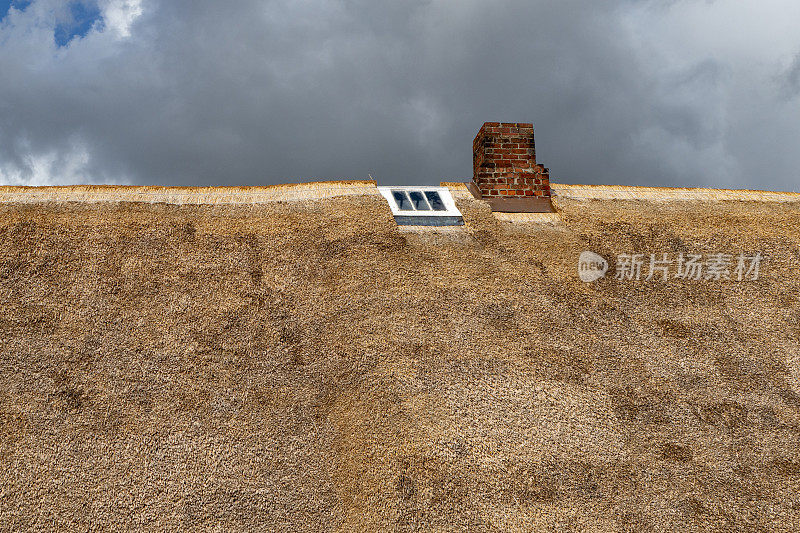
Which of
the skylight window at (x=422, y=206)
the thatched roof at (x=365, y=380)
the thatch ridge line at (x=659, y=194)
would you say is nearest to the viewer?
the thatched roof at (x=365, y=380)

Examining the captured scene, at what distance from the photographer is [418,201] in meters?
6.28

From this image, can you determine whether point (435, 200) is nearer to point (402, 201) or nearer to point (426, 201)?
point (426, 201)

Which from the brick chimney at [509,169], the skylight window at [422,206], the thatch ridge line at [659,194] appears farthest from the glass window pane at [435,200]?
the thatch ridge line at [659,194]

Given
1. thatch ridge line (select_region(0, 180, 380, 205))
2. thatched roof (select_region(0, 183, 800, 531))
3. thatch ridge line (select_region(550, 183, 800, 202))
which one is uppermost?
thatch ridge line (select_region(550, 183, 800, 202))

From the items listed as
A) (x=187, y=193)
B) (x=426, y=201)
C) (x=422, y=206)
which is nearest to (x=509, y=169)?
(x=426, y=201)

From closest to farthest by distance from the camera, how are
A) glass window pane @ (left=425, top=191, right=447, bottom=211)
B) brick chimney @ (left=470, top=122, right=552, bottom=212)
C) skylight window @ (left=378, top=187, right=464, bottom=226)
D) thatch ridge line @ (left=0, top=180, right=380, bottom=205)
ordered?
1. thatch ridge line @ (left=0, top=180, right=380, bottom=205)
2. skylight window @ (left=378, top=187, right=464, bottom=226)
3. glass window pane @ (left=425, top=191, right=447, bottom=211)
4. brick chimney @ (left=470, top=122, right=552, bottom=212)

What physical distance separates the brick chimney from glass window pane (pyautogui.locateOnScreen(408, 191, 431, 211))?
2.39 feet

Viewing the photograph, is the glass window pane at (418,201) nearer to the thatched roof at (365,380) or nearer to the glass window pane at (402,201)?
the glass window pane at (402,201)

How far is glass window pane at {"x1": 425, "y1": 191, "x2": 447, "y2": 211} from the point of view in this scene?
246 inches

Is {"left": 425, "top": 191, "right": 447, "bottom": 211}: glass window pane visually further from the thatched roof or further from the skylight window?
the thatched roof

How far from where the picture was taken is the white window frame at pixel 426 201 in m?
6.02

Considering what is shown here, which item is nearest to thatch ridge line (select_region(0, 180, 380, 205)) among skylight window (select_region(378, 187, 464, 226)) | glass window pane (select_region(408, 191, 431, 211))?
skylight window (select_region(378, 187, 464, 226))

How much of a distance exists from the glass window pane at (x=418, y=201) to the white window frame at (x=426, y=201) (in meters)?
0.05

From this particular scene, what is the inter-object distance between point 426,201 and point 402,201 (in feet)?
0.95
